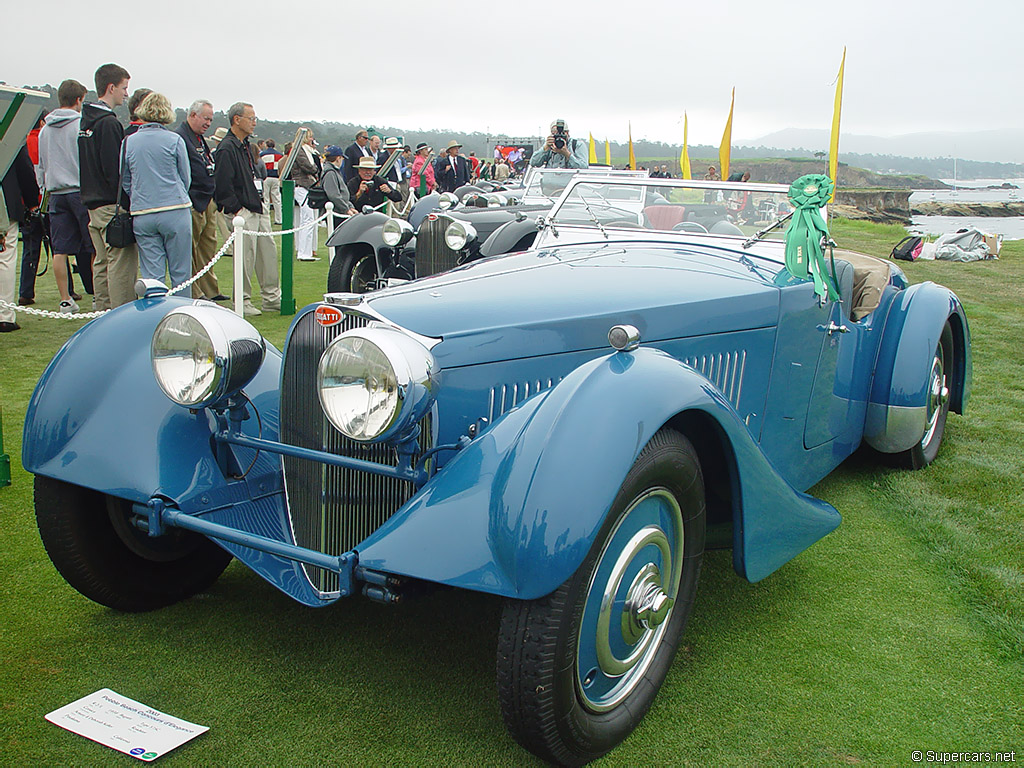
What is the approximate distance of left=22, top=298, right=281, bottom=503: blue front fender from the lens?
95.0 inches

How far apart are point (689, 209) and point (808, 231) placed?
0.77m

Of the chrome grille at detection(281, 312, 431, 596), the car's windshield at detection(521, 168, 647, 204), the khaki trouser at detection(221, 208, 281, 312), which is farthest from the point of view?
the car's windshield at detection(521, 168, 647, 204)

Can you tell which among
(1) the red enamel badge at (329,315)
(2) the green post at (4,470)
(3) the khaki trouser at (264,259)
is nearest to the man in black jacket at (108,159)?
(3) the khaki trouser at (264,259)

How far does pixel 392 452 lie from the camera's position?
2336 mm

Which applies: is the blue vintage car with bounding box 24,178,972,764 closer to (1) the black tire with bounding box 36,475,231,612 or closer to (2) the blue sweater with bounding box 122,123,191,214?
(1) the black tire with bounding box 36,475,231,612

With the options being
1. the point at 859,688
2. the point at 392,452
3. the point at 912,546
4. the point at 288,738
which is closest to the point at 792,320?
the point at 912,546

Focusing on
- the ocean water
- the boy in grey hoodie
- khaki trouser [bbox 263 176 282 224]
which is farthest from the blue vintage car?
the ocean water

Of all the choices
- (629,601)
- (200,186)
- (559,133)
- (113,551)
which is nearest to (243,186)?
(200,186)

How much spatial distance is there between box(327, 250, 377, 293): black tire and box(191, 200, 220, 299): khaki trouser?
46.7 inches

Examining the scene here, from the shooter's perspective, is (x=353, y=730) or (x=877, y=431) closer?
(x=353, y=730)

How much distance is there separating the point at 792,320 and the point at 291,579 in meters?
2.06

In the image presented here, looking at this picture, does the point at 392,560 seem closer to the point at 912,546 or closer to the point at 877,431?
the point at 912,546

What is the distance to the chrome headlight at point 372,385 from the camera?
200 centimetres
